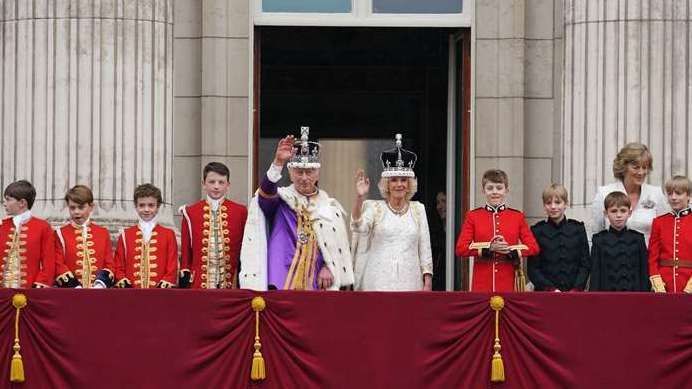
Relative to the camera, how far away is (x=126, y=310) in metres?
17.9

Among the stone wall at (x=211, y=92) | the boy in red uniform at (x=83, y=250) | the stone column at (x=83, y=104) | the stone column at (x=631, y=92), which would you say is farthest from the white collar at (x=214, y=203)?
the stone column at (x=631, y=92)

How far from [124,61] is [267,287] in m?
3.71

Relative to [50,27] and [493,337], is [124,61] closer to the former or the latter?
[50,27]

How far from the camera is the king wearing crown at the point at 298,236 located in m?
19.0

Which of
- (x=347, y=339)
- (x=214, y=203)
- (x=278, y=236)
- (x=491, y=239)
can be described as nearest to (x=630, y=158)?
(x=491, y=239)

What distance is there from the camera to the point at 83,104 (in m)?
21.6

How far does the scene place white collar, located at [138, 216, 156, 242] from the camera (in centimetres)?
1933

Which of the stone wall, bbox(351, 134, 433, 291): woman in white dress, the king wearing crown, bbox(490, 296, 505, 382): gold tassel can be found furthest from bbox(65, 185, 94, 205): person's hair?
bbox(490, 296, 505, 382): gold tassel

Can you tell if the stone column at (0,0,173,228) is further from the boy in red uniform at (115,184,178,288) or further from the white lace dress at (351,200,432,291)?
the white lace dress at (351,200,432,291)

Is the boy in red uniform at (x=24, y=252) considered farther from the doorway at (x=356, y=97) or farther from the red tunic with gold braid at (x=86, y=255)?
the doorway at (x=356, y=97)

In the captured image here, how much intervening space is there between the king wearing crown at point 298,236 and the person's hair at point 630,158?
258 cm

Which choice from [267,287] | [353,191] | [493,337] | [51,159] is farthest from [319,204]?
[353,191]

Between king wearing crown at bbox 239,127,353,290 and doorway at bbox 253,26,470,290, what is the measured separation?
7.04 m

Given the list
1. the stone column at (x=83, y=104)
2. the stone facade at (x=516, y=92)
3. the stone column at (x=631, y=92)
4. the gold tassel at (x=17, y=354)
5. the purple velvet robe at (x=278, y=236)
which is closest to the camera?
the gold tassel at (x=17, y=354)
